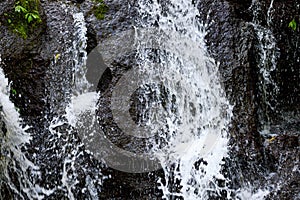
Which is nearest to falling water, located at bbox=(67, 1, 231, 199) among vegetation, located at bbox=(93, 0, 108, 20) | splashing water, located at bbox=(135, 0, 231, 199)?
splashing water, located at bbox=(135, 0, 231, 199)

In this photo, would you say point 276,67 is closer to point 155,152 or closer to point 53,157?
point 155,152

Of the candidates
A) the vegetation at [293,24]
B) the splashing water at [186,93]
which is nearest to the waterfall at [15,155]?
the splashing water at [186,93]

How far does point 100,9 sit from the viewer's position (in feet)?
14.3

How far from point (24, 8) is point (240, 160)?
8.73 feet

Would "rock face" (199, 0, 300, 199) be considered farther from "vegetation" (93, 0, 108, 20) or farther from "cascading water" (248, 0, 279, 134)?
"vegetation" (93, 0, 108, 20)

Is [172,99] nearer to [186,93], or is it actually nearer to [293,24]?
[186,93]

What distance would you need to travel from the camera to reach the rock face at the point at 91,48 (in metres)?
3.94

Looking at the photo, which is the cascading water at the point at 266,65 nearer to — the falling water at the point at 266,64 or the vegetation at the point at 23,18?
the falling water at the point at 266,64

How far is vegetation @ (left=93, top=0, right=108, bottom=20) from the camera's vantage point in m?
4.32

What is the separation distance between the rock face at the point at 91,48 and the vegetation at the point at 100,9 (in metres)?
0.07

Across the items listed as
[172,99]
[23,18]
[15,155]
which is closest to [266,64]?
[172,99]

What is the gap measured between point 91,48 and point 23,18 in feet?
2.55

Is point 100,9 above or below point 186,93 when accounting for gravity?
above

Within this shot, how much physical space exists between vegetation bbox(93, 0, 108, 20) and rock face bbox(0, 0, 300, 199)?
7 cm
